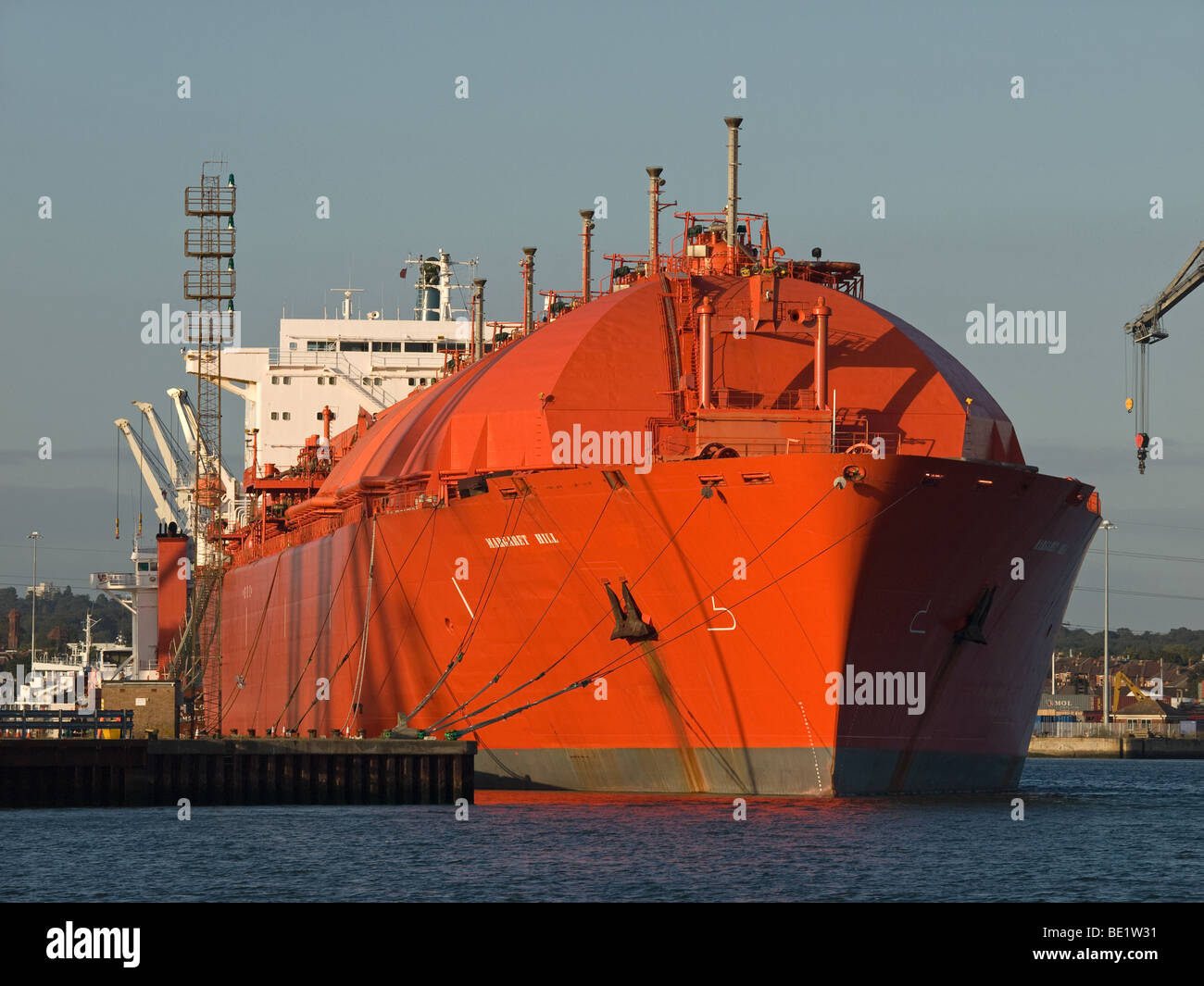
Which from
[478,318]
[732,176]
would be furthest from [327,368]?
[732,176]

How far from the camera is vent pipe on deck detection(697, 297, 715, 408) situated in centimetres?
3422

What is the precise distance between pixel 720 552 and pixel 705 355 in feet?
13.2

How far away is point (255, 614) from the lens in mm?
57500

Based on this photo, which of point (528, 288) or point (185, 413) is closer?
point (528, 288)

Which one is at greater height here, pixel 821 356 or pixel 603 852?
pixel 821 356

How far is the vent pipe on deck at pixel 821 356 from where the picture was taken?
3366cm

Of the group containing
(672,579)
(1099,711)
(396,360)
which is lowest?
(1099,711)

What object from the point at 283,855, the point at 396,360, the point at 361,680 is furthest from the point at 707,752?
the point at 396,360

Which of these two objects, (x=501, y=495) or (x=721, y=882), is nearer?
(x=721, y=882)

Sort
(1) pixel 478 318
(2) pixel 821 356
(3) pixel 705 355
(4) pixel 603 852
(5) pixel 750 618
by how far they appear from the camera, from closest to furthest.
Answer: (4) pixel 603 852 → (5) pixel 750 618 → (2) pixel 821 356 → (3) pixel 705 355 → (1) pixel 478 318

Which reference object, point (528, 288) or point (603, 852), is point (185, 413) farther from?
point (603, 852)

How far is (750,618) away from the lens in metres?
32.4

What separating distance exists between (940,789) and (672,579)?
6.63 metres

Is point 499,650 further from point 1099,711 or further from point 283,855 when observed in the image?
point 1099,711
